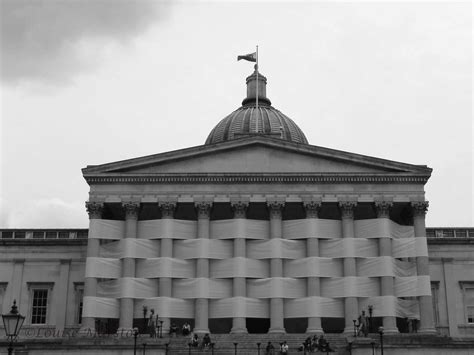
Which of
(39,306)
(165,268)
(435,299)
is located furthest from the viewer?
(39,306)

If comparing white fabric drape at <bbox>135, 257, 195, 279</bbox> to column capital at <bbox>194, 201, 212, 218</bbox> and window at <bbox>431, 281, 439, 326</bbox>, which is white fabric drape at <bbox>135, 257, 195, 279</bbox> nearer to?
column capital at <bbox>194, 201, 212, 218</bbox>

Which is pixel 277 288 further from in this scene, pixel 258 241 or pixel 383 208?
pixel 383 208

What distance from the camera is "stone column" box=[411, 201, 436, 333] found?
170 ft

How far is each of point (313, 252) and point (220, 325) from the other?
974cm

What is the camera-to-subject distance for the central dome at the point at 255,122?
77688 mm

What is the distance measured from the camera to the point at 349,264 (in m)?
52.9

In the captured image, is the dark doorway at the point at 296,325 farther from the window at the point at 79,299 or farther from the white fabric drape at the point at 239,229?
the window at the point at 79,299

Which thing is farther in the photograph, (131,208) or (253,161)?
(253,161)

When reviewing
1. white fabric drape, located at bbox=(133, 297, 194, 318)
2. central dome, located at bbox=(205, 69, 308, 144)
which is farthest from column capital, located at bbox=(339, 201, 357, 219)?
central dome, located at bbox=(205, 69, 308, 144)

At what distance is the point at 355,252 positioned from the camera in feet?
175

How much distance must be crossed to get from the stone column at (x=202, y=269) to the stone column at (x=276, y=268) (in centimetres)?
479

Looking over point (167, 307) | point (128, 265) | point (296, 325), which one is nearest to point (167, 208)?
point (128, 265)

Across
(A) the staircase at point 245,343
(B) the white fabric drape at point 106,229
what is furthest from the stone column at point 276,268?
(B) the white fabric drape at point 106,229

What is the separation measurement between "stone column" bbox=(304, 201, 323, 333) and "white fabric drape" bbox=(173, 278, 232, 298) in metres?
6.18
